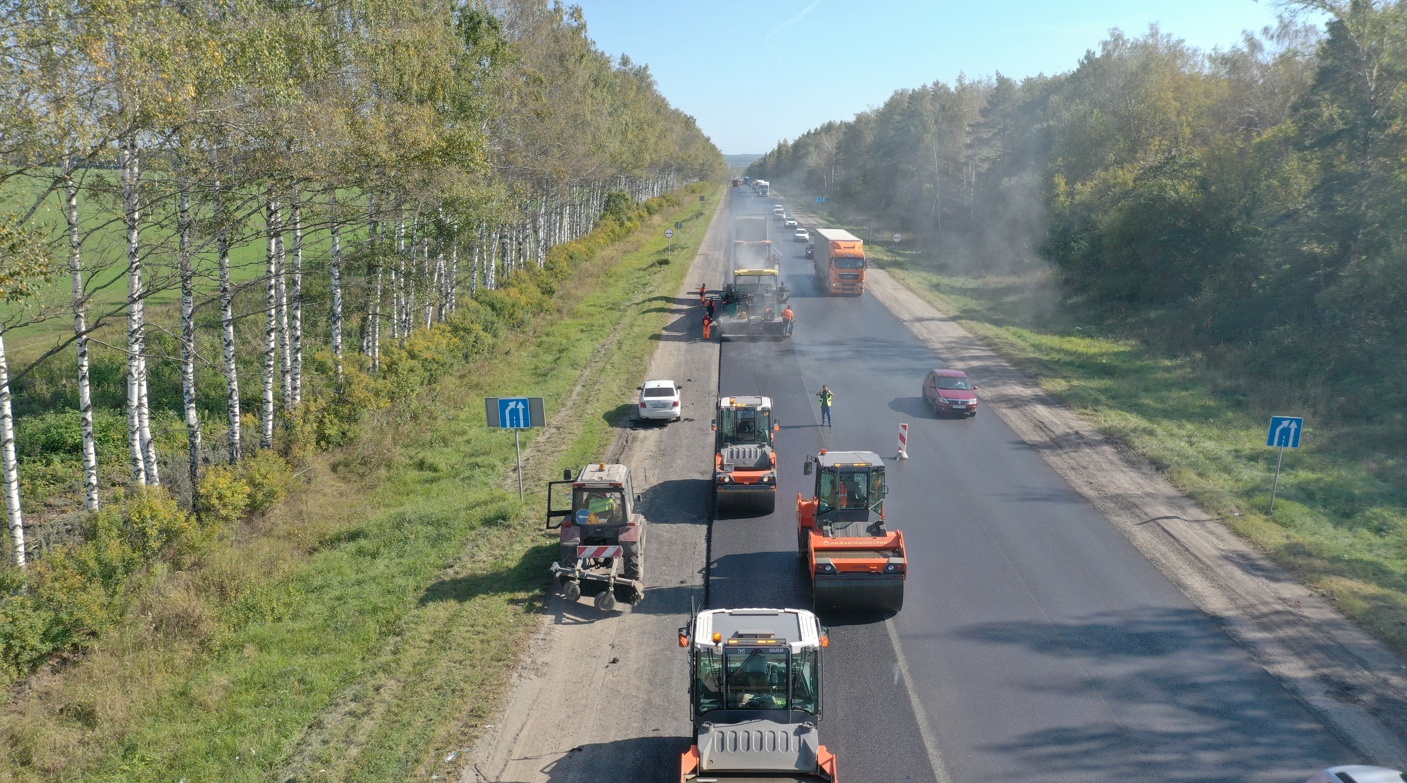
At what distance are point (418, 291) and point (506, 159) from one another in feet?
29.1

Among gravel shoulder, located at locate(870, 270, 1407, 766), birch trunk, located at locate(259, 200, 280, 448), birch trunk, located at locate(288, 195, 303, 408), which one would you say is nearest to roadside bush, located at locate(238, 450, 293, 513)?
birch trunk, located at locate(259, 200, 280, 448)

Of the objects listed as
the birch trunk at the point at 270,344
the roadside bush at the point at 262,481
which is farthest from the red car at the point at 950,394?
the birch trunk at the point at 270,344

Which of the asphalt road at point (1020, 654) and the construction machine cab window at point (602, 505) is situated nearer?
the asphalt road at point (1020, 654)

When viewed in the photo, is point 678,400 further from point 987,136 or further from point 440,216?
point 987,136

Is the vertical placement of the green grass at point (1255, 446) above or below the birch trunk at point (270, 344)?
below

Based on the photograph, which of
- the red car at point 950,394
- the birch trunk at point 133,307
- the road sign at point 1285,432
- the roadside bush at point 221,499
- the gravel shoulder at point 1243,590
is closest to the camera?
the gravel shoulder at point 1243,590

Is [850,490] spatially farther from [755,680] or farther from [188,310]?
[188,310]

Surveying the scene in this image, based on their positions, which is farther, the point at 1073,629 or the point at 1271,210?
the point at 1271,210

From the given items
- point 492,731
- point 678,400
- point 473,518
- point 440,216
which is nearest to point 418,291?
point 440,216

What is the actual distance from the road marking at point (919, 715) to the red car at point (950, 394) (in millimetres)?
13651

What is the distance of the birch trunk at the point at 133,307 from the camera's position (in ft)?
48.5

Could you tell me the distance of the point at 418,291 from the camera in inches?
1101

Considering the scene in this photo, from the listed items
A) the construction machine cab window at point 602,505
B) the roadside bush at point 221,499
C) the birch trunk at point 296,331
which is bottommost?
the roadside bush at point 221,499

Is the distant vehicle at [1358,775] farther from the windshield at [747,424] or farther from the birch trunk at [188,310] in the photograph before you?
the birch trunk at [188,310]
